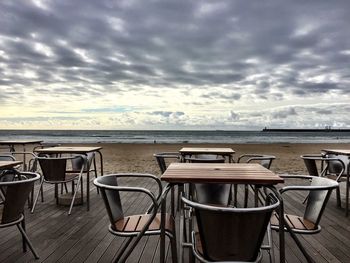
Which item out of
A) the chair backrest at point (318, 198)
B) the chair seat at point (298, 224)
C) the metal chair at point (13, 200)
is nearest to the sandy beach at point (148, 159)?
the metal chair at point (13, 200)

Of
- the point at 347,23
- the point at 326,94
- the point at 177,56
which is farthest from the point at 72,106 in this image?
the point at 347,23

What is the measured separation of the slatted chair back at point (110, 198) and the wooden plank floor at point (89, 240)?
0.66 meters

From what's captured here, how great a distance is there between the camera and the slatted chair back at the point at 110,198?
196cm

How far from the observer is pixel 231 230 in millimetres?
1409

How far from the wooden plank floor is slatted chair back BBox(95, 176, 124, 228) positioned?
2.16 feet

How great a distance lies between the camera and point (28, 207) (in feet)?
13.9

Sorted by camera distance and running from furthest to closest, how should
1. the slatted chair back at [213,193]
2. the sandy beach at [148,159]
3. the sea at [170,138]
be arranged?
the sea at [170,138] → the sandy beach at [148,159] → the slatted chair back at [213,193]

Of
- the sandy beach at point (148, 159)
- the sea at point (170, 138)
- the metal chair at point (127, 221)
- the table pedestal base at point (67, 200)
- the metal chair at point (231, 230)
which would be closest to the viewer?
the metal chair at point (231, 230)

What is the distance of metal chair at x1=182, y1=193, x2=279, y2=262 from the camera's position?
1366 millimetres

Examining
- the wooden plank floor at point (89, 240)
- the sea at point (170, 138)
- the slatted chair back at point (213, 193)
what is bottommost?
the sea at point (170, 138)

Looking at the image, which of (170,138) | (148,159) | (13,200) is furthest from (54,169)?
(170,138)

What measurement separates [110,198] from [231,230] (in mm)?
964

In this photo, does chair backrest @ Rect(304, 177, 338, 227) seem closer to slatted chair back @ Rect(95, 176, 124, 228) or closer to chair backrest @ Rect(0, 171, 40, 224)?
slatted chair back @ Rect(95, 176, 124, 228)

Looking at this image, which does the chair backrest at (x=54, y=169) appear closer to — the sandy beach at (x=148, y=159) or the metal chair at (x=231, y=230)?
the metal chair at (x=231, y=230)
